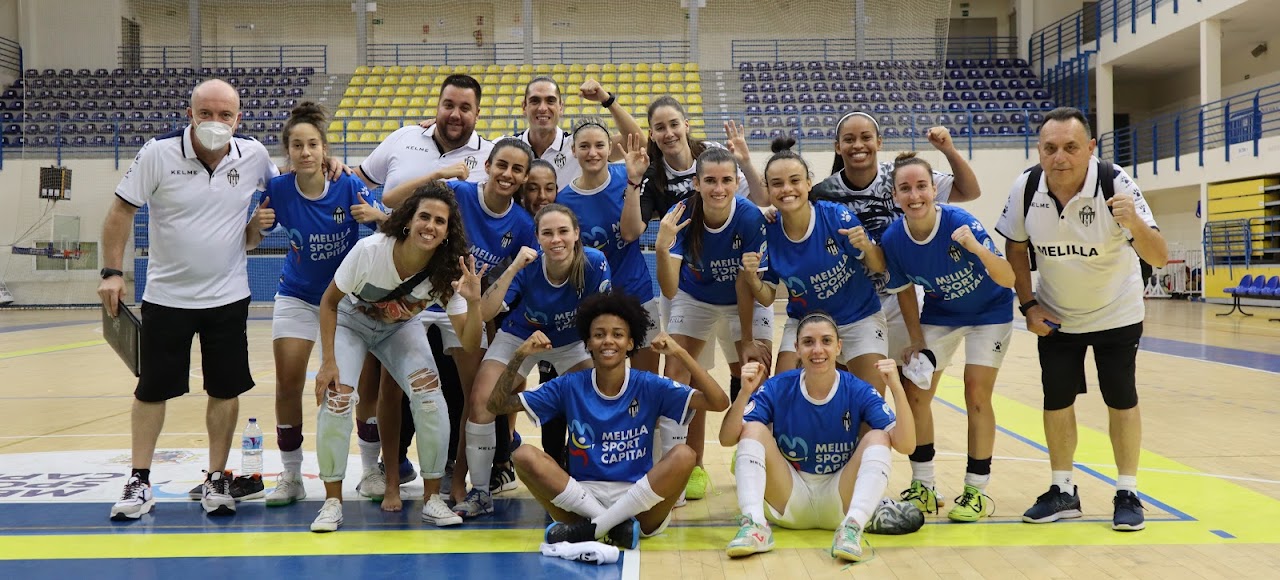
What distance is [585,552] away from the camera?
12.1 feet

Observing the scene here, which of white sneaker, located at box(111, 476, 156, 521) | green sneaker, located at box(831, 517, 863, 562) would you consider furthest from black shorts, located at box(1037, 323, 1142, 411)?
white sneaker, located at box(111, 476, 156, 521)

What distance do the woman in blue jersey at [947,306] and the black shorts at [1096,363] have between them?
0.78 feet

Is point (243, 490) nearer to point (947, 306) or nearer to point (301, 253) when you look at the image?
point (301, 253)

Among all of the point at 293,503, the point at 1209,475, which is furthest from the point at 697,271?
the point at 1209,475

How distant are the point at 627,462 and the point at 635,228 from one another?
1219 millimetres

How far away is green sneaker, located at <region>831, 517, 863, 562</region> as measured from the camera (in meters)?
3.64

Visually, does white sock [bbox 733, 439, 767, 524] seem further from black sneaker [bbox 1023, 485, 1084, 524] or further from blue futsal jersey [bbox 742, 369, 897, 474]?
black sneaker [bbox 1023, 485, 1084, 524]

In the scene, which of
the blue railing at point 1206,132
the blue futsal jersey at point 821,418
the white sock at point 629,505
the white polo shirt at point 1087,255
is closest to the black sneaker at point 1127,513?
the white polo shirt at point 1087,255

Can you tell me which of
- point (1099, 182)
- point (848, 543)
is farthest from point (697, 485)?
point (1099, 182)

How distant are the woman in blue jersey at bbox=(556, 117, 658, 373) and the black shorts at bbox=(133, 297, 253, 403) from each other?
5.70 ft

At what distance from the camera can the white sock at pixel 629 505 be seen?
153 inches

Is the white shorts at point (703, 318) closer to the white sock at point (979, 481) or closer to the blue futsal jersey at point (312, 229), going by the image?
the white sock at point (979, 481)

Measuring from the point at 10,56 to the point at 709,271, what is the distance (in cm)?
2804

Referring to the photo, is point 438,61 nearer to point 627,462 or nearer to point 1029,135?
point 1029,135
